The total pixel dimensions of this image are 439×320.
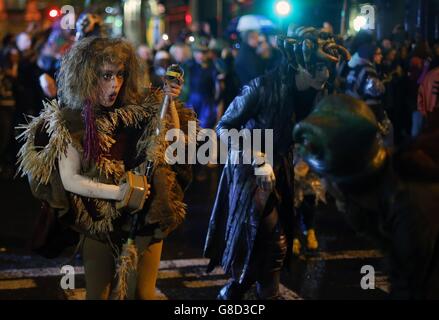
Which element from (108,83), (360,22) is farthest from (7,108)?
(108,83)

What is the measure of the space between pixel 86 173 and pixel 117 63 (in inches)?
25.4

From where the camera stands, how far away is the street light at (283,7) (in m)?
13.8

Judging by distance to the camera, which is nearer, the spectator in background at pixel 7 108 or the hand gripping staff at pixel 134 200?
the hand gripping staff at pixel 134 200

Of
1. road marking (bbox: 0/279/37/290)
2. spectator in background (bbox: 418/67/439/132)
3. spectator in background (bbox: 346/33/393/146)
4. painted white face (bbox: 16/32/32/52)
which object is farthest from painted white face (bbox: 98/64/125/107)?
painted white face (bbox: 16/32/32/52)

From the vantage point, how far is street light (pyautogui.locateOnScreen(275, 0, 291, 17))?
45.2 ft

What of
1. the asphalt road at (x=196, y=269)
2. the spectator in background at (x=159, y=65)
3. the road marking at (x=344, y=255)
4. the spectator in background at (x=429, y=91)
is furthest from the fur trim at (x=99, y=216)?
the spectator in background at (x=159, y=65)

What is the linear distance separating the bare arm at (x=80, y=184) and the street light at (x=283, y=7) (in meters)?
10.4

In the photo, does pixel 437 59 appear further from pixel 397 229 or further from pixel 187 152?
pixel 397 229

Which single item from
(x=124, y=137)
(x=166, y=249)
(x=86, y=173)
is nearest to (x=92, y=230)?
(x=86, y=173)

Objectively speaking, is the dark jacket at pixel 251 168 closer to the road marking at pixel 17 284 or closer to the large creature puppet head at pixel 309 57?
the large creature puppet head at pixel 309 57

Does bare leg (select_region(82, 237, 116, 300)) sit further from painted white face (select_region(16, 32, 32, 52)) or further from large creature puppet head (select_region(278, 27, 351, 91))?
painted white face (select_region(16, 32, 32, 52))

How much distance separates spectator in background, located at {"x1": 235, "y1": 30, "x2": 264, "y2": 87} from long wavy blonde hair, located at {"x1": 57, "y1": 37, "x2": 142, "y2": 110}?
8.25m

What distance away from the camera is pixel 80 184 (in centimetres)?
378

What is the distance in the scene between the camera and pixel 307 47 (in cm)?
480
